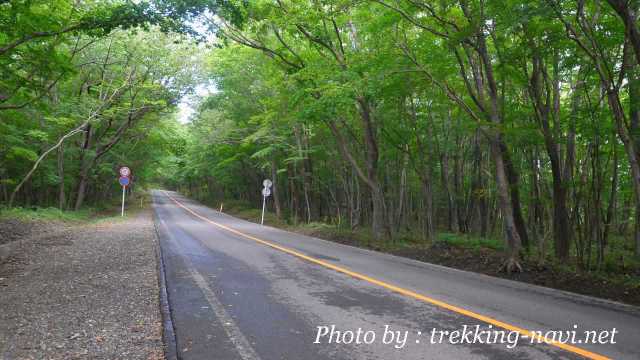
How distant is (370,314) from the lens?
5.26m

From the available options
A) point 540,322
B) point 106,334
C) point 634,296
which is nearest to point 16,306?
point 106,334

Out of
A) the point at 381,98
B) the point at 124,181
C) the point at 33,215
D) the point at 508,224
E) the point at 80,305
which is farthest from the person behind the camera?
the point at 124,181

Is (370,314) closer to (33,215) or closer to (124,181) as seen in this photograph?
(33,215)

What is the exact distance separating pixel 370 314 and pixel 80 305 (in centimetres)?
378

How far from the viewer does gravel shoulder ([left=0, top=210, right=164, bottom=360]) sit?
3914 millimetres

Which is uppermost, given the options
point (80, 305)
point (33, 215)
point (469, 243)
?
point (469, 243)

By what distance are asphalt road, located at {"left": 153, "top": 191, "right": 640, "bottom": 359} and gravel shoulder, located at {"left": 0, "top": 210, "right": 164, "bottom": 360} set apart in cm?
39

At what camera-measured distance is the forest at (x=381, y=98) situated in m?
8.65

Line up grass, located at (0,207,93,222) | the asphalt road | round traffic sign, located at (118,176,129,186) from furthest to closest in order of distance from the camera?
round traffic sign, located at (118,176,129,186), grass, located at (0,207,93,222), the asphalt road

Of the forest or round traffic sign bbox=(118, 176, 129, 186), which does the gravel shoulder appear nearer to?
the forest

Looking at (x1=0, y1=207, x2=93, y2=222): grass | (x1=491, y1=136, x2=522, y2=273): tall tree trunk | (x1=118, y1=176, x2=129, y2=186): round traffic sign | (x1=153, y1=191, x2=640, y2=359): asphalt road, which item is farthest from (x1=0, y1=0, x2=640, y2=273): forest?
(x1=118, y1=176, x2=129, y2=186): round traffic sign

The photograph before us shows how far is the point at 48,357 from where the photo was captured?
12.0 ft

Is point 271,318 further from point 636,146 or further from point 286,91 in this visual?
point 286,91

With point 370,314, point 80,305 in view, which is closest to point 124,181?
point 80,305
